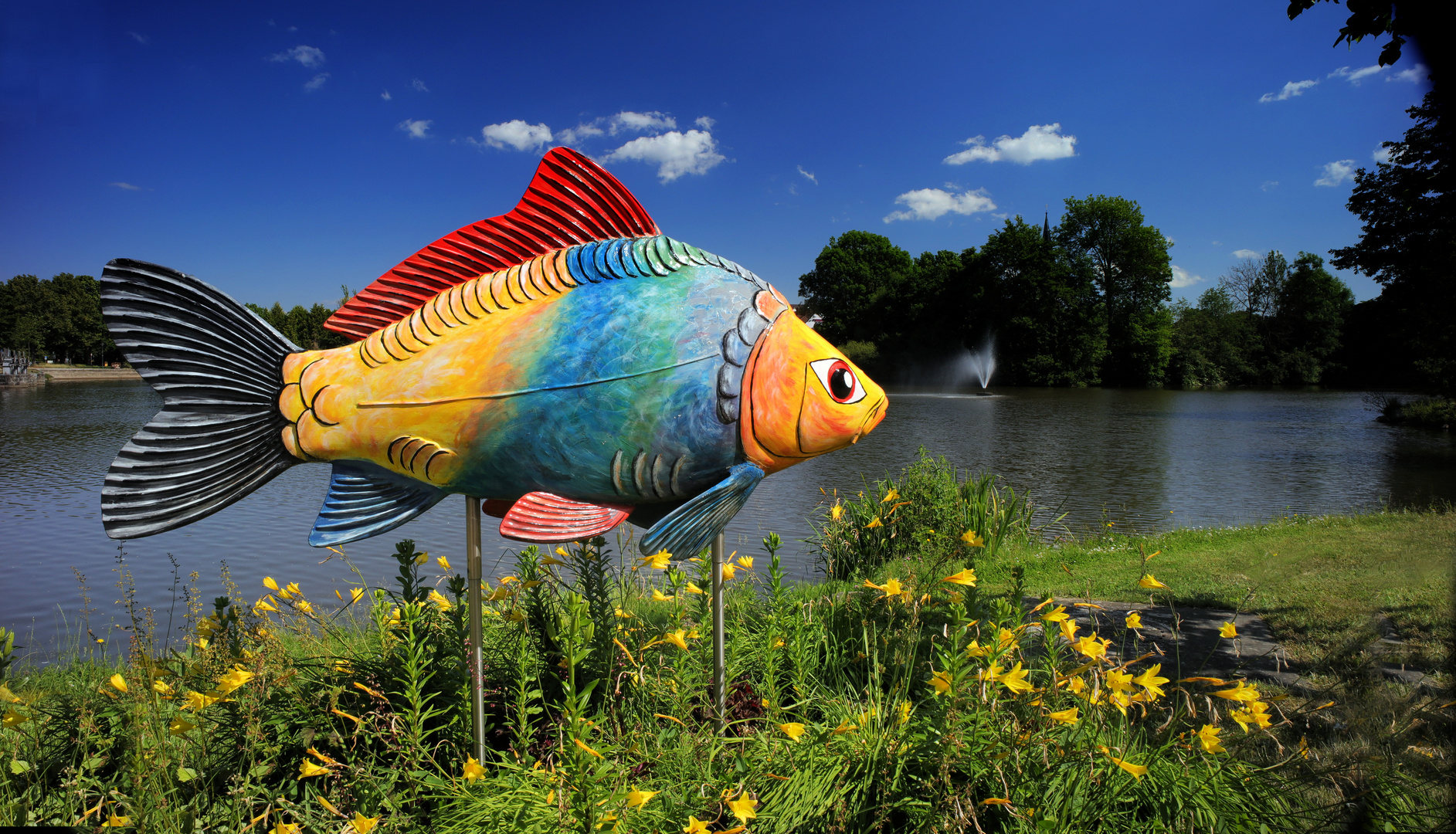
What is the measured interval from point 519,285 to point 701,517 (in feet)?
3.25

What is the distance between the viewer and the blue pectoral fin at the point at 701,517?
1995 mm

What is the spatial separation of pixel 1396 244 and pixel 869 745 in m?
8.92

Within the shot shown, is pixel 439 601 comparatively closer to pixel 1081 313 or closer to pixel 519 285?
pixel 519 285

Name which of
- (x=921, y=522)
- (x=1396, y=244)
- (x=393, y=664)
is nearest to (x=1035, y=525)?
(x=921, y=522)

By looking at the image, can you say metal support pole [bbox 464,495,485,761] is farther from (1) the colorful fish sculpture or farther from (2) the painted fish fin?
(2) the painted fish fin

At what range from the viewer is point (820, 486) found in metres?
9.68

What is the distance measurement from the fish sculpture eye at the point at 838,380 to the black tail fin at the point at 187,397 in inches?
69.4

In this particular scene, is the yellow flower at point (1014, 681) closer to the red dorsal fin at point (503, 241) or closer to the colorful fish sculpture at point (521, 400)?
the colorful fish sculpture at point (521, 400)

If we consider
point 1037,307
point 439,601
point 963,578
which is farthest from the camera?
point 1037,307

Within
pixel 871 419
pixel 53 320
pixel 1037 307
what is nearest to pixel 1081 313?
pixel 1037 307

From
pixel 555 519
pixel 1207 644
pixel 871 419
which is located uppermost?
pixel 871 419

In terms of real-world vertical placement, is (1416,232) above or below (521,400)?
above

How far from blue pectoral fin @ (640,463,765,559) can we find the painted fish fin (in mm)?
220

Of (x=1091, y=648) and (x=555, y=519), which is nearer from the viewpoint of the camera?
(x=1091, y=648)
